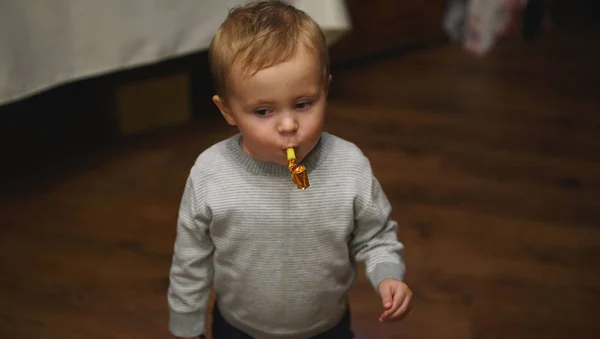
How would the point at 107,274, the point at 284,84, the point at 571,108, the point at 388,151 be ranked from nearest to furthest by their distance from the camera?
the point at 284,84 → the point at 107,274 → the point at 388,151 → the point at 571,108

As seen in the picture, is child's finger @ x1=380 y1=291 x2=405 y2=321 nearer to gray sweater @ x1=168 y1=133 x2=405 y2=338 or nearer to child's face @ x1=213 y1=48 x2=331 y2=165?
gray sweater @ x1=168 y1=133 x2=405 y2=338

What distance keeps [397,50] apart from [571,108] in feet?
2.26

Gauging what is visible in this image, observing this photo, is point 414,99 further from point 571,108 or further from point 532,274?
point 532,274

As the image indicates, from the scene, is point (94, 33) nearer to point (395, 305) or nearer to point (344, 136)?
point (344, 136)

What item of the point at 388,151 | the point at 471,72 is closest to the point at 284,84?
the point at 388,151

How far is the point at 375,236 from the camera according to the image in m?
0.77

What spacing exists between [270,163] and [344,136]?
1.06 metres

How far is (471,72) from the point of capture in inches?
87.2

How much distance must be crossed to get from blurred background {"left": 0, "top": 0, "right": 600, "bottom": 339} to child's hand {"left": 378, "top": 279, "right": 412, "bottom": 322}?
416mm

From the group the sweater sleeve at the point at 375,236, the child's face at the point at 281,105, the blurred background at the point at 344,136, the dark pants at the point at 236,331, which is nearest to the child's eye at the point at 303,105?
the child's face at the point at 281,105

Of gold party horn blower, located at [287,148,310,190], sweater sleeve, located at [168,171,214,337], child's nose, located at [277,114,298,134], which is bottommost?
sweater sleeve, located at [168,171,214,337]

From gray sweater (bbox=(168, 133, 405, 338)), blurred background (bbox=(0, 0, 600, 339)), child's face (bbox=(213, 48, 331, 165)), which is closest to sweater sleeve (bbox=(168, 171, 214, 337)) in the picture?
gray sweater (bbox=(168, 133, 405, 338))

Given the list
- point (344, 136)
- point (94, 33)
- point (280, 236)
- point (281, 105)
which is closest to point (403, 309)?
point (280, 236)

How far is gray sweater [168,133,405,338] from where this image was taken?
0.72 m
